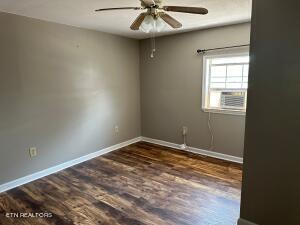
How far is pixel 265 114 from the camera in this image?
175 cm

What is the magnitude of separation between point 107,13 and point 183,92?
2003 mm

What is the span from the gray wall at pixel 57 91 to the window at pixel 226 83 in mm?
1632

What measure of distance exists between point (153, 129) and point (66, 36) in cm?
248

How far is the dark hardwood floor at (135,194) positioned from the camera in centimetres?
221

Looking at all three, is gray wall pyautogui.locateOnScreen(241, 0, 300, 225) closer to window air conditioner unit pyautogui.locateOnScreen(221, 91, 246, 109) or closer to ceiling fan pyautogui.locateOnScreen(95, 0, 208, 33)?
ceiling fan pyautogui.locateOnScreen(95, 0, 208, 33)

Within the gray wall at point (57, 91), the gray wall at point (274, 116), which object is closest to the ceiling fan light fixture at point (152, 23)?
the gray wall at point (274, 116)

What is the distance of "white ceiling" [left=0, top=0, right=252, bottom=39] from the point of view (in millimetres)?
2293

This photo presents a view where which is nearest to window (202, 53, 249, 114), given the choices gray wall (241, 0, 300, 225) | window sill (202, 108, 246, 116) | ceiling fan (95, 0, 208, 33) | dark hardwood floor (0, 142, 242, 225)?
window sill (202, 108, 246, 116)

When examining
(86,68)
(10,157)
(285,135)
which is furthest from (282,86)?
(10,157)

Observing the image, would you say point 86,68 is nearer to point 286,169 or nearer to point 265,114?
point 265,114

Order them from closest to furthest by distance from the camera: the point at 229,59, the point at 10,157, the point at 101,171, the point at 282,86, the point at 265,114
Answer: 1. the point at 282,86
2. the point at 265,114
3. the point at 10,157
4. the point at 101,171
5. the point at 229,59

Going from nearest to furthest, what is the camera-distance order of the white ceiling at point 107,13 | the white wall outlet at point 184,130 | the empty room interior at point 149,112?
1. the empty room interior at point 149,112
2. the white ceiling at point 107,13
3. the white wall outlet at point 184,130

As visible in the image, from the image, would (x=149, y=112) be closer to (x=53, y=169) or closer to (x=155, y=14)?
(x=53, y=169)

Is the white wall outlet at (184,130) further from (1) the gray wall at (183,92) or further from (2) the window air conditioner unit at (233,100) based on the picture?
(2) the window air conditioner unit at (233,100)
